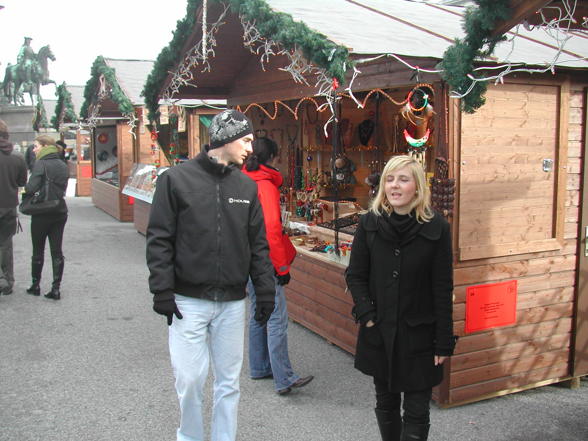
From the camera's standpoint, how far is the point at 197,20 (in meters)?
6.19

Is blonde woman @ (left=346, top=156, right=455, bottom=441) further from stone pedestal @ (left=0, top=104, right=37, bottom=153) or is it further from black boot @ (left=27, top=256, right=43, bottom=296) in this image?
stone pedestal @ (left=0, top=104, right=37, bottom=153)

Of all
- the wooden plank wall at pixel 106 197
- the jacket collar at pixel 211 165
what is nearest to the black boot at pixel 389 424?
the jacket collar at pixel 211 165

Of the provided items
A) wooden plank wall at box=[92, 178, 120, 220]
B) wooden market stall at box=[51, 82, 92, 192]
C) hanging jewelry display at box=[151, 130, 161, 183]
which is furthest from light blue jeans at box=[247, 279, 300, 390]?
wooden market stall at box=[51, 82, 92, 192]

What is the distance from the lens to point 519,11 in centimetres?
337

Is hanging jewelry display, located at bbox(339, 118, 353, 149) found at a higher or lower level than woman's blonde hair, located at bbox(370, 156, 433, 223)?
higher

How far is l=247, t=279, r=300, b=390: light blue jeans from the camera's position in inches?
172

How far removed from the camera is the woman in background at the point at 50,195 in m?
6.73

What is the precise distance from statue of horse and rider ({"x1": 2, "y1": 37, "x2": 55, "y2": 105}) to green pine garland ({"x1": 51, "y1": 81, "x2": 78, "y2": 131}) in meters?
10.6

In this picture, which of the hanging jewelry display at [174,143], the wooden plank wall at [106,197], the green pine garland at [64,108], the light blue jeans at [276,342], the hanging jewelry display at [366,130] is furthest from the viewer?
the green pine garland at [64,108]

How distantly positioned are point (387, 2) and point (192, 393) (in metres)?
5.03

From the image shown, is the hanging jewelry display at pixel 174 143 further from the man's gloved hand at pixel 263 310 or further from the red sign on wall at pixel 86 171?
the red sign on wall at pixel 86 171

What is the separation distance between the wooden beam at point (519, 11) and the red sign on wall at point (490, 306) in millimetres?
1681

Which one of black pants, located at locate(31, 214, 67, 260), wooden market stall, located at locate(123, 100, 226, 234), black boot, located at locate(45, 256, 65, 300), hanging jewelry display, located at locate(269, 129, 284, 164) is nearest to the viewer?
black pants, located at locate(31, 214, 67, 260)

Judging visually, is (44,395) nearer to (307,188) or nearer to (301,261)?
(301,261)
